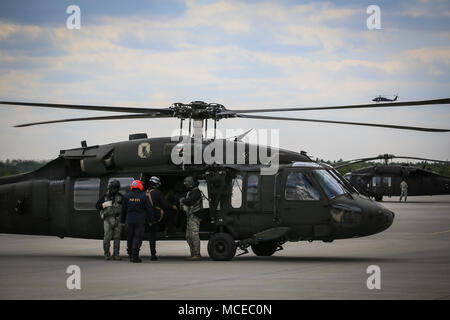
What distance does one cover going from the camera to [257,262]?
1778 centimetres

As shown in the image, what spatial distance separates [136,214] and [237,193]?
2209mm

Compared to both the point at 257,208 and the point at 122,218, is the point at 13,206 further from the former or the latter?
the point at 257,208

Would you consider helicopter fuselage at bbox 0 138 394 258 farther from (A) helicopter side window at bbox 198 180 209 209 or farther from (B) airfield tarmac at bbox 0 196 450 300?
(B) airfield tarmac at bbox 0 196 450 300

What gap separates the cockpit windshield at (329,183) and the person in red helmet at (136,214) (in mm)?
3544

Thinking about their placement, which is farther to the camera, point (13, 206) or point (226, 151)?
point (13, 206)

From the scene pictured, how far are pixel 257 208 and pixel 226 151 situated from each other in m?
1.49

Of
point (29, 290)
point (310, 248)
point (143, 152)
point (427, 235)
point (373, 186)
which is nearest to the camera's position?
point (29, 290)

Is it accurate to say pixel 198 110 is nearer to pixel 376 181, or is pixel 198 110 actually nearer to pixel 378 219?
pixel 378 219

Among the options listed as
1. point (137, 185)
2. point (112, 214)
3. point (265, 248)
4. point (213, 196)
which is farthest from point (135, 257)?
point (265, 248)

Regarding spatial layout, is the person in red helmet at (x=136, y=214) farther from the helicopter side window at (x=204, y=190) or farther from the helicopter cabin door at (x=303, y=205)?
the helicopter cabin door at (x=303, y=205)

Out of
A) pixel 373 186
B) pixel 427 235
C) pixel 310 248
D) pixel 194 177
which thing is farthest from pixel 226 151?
pixel 373 186

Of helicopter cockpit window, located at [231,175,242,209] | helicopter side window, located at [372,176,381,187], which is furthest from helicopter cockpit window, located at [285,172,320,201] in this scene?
helicopter side window, located at [372,176,381,187]

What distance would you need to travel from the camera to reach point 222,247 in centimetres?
1811

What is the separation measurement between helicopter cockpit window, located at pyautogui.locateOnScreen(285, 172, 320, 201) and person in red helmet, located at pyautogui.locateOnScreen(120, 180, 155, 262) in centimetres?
289
